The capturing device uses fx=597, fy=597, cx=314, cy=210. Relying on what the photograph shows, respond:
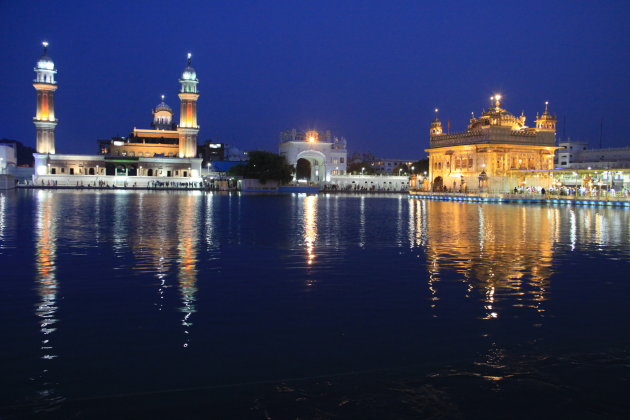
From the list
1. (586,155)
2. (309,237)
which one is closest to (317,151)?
(586,155)

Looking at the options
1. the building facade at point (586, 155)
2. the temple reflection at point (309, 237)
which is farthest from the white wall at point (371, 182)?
the temple reflection at point (309, 237)

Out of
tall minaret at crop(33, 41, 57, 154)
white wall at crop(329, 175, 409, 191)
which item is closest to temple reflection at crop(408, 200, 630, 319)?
white wall at crop(329, 175, 409, 191)

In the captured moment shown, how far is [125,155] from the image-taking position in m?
90.9

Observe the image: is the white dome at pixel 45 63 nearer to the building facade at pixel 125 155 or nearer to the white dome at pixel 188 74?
the building facade at pixel 125 155

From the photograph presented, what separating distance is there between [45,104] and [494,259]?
8347 centimetres

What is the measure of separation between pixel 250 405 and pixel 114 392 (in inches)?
49.0

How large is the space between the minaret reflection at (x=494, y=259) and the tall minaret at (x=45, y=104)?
75.1m

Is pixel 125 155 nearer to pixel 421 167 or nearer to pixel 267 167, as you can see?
pixel 267 167

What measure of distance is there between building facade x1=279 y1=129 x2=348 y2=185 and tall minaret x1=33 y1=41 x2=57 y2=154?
32.7 m

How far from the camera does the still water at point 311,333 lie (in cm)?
509

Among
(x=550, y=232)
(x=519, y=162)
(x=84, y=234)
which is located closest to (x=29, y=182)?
(x=519, y=162)

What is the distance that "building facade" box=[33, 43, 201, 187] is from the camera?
275ft

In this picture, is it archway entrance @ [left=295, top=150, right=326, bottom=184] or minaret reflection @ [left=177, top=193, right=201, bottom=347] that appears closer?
minaret reflection @ [left=177, top=193, right=201, bottom=347]

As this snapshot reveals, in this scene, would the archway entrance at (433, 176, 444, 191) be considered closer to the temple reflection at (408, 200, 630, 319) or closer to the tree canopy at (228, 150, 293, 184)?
the tree canopy at (228, 150, 293, 184)
